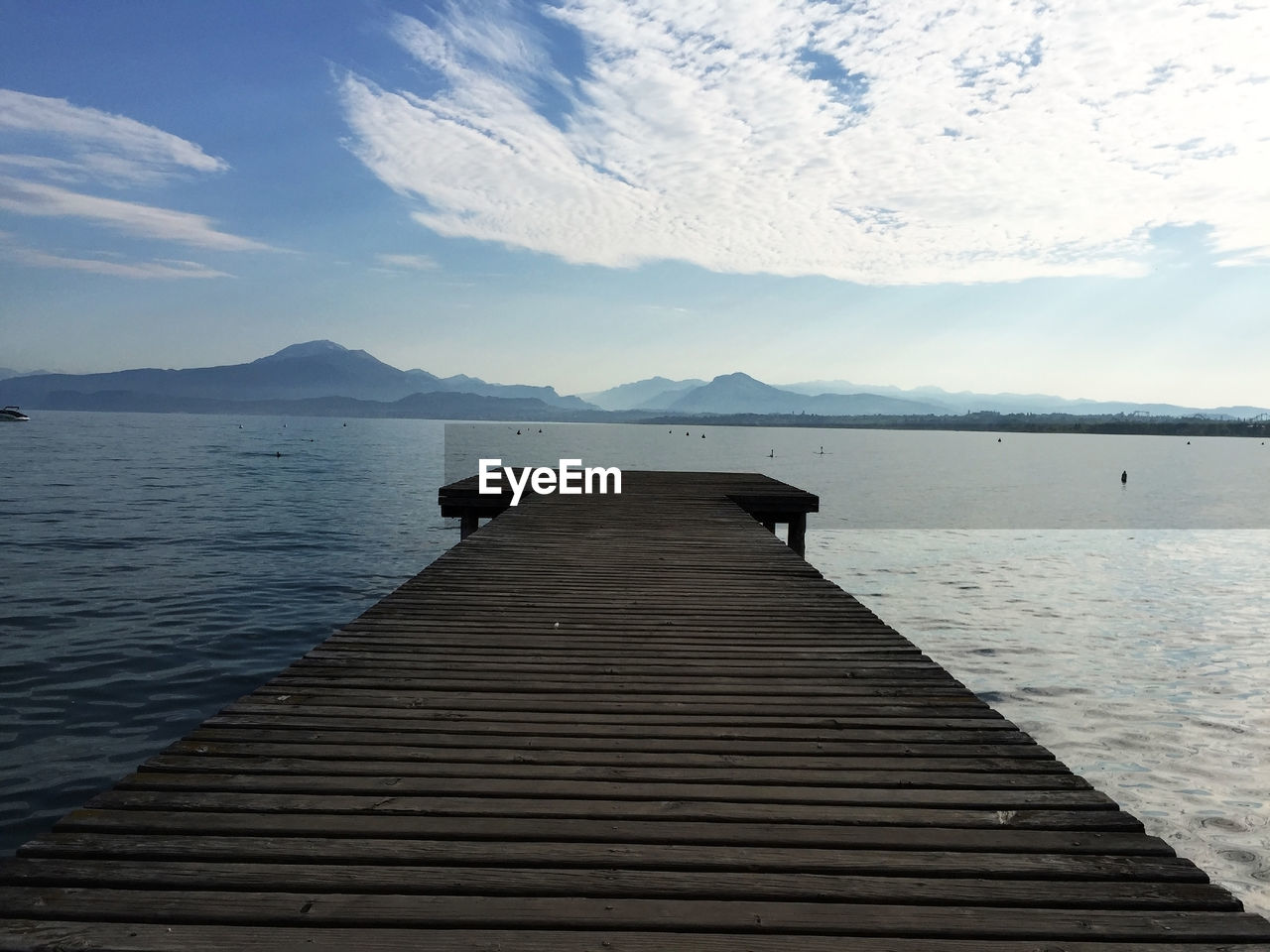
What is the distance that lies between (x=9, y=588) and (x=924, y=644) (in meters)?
16.3

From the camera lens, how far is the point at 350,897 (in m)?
2.57

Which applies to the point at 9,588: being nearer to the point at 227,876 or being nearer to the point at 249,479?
the point at 227,876

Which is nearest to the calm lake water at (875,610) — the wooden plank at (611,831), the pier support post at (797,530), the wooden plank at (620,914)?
the pier support post at (797,530)

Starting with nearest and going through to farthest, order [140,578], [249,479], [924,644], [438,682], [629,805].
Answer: [629,805]
[438,682]
[924,644]
[140,578]
[249,479]

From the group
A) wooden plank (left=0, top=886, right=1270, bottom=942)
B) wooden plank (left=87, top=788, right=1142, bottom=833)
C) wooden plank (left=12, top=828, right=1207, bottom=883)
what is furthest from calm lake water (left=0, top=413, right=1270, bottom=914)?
wooden plank (left=0, top=886, right=1270, bottom=942)

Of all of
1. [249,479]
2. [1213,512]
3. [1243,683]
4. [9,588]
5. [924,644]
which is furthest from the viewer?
[249,479]

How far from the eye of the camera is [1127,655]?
39.1 feet

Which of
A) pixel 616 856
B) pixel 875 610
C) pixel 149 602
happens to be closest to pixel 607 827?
pixel 616 856

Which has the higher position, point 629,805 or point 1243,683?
point 629,805

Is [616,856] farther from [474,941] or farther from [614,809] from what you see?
[474,941]

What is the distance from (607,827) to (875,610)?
41.8 ft

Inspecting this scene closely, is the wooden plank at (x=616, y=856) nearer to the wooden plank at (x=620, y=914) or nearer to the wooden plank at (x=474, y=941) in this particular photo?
the wooden plank at (x=620, y=914)

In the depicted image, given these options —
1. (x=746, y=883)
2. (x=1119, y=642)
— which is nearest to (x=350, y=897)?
(x=746, y=883)

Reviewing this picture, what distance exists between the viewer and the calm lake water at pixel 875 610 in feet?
25.3
